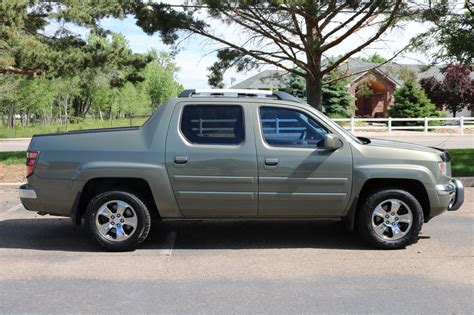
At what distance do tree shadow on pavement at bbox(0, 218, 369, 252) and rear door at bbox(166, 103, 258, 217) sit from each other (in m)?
0.61

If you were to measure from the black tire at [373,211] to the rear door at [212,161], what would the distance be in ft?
4.19

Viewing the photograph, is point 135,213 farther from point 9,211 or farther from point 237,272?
point 9,211

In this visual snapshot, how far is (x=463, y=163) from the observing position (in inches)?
501

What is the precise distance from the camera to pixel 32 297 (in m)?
4.42

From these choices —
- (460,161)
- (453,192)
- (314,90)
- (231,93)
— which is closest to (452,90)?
(460,161)

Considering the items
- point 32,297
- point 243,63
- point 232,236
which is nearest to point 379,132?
point 243,63

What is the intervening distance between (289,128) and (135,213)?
202 centimetres

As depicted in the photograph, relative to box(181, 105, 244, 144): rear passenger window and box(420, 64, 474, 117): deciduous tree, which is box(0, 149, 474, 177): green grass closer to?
box(181, 105, 244, 144): rear passenger window

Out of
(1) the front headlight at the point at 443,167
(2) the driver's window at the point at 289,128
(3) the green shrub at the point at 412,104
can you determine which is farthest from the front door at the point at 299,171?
(3) the green shrub at the point at 412,104

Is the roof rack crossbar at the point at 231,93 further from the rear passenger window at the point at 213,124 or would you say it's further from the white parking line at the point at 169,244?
the white parking line at the point at 169,244

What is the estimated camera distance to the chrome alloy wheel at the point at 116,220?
5699 mm

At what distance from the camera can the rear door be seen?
18.4ft

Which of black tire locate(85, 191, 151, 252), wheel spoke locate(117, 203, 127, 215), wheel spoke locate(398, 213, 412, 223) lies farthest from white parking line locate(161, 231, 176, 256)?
wheel spoke locate(398, 213, 412, 223)

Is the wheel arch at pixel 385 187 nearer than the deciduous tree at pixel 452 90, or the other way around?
the wheel arch at pixel 385 187
